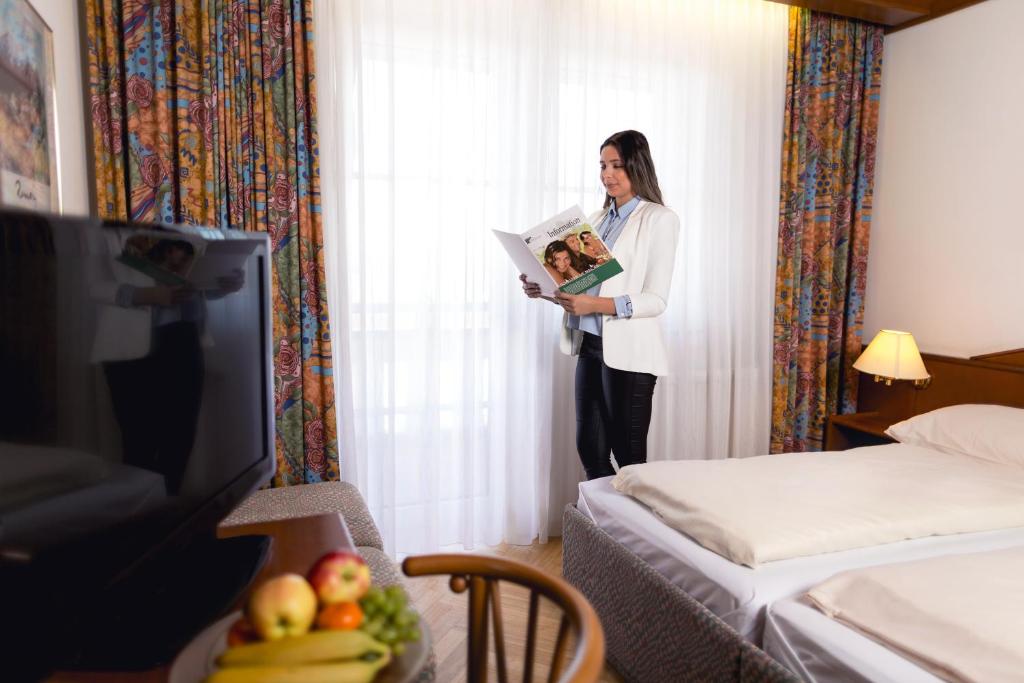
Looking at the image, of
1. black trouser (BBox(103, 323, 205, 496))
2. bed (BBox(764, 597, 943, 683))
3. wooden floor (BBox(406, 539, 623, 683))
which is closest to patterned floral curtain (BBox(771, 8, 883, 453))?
wooden floor (BBox(406, 539, 623, 683))

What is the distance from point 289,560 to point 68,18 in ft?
6.23

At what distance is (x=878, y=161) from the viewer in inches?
135

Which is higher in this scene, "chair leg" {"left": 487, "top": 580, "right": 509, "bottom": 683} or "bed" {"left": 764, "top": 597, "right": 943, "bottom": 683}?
"chair leg" {"left": 487, "top": 580, "right": 509, "bottom": 683}

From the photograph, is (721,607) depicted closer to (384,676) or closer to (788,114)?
(384,676)

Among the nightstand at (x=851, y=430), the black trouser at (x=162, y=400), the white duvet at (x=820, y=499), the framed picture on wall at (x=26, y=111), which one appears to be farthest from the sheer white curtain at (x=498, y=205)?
the black trouser at (x=162, y=400)

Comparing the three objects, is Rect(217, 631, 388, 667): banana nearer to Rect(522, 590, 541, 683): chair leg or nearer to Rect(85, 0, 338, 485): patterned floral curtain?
Rect(522, 590, 541, 683): chair leg

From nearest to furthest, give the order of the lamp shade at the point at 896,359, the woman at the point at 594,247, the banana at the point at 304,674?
1. the banana at the point at 304,674
2. the woman at the point at 594,247
3. the lamp shade at the point at 896,359

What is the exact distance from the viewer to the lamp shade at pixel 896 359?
2934 mm

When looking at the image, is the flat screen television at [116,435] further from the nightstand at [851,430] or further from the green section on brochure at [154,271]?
the nightstand at [851,430]

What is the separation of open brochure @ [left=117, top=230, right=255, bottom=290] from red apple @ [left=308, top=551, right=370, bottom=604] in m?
0.47

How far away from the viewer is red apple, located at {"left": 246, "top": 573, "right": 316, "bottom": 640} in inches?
26.0

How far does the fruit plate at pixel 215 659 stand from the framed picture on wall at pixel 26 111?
0.83 m

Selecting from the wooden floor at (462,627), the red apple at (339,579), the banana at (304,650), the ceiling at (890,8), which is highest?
the ceiling at (890,8)

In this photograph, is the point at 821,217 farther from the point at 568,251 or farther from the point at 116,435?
the point at 116,435
